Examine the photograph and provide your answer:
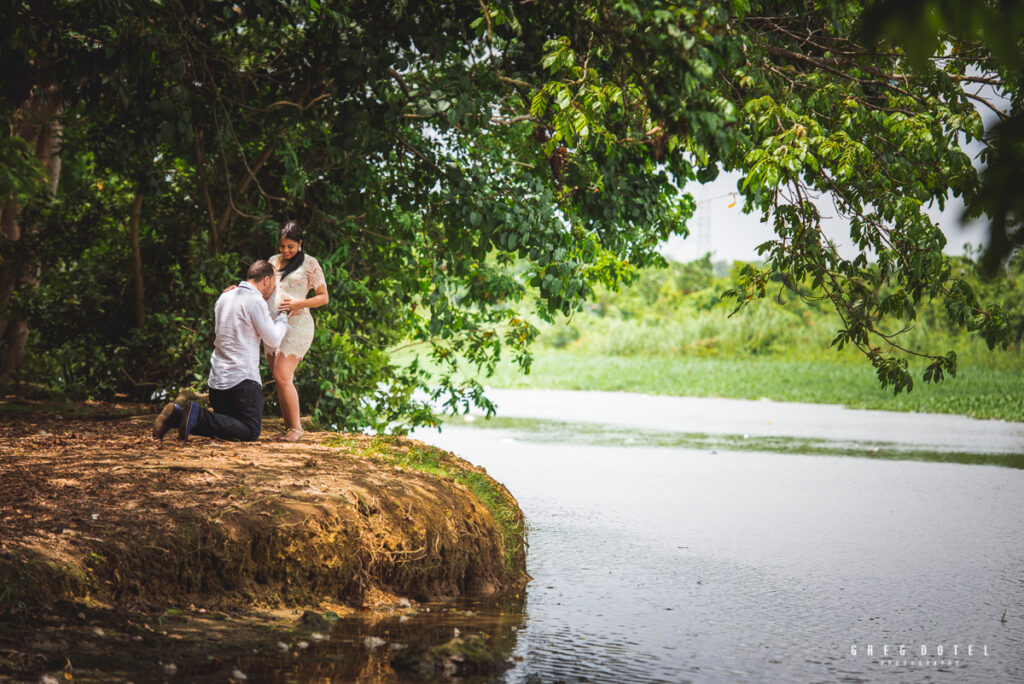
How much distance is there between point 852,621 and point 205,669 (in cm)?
381

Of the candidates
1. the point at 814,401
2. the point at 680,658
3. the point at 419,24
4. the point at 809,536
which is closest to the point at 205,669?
the point at 680,658

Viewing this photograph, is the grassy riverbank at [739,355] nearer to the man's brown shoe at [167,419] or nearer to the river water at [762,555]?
the river water at [762,555]

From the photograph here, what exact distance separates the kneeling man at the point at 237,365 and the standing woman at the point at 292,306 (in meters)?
0.30

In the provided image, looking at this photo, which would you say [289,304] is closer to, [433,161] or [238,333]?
[238,333]

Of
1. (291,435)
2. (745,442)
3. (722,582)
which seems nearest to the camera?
(722,582)

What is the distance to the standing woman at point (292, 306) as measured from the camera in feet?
25.7

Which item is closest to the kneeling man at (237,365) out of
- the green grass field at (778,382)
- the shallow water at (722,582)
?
the shallow water at (722,582)

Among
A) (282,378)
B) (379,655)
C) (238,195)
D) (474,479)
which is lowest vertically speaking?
(379,655)

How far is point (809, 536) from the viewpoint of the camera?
8.95 metres

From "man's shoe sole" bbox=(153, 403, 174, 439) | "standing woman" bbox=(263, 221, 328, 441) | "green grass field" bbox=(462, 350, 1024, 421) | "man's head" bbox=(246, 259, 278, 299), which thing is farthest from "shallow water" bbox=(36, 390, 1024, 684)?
"green grass field" bbox=(462, 350, 1024, 421)

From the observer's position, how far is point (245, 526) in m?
5.39

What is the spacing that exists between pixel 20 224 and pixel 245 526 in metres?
7.96

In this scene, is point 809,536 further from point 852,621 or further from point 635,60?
point 635,60

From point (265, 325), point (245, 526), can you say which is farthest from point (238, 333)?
point (245, 526)
